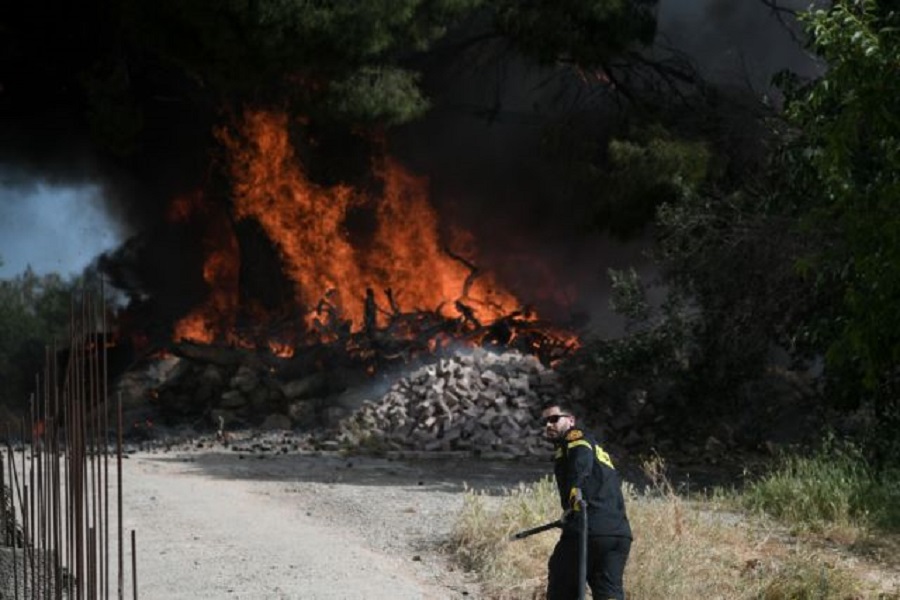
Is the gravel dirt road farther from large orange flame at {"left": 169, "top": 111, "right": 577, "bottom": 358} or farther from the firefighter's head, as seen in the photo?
large orange flame at {"left": 169, "top": 111, "right": 577, "bottom": 358}

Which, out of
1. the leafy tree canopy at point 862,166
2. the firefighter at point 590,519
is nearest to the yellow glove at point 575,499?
the firefighter at point 590,519

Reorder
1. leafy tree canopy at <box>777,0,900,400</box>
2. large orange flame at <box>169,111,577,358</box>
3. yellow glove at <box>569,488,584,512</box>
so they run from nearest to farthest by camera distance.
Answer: yellow glove at <box>569,488,584,512</box>, leafy tree canopy at <box>777,0,900,400</box>, large orange flame at <box>169,111,577,358</box>

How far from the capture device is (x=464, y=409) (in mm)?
20531

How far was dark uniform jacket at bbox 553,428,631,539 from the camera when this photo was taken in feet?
25.3

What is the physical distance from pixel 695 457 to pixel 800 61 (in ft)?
38.6

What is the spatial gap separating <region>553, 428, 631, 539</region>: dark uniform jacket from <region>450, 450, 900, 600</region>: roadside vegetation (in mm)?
1636

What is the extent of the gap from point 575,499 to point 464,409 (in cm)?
1294

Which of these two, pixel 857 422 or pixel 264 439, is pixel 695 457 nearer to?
pixel 857 422

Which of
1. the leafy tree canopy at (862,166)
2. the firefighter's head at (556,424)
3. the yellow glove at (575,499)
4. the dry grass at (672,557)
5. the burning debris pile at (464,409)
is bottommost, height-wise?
the dry grass at (672,557)

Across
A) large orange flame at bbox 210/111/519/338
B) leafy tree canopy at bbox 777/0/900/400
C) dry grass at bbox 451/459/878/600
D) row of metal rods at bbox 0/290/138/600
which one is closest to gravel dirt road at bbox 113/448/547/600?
dry grass at bbox 451/459/878/600

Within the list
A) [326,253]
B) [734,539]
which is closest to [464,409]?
[326,253]

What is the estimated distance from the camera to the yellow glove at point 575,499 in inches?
298

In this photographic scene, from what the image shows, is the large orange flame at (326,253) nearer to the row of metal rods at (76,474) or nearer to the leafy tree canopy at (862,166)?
the leafy tree canopy at (862,166)

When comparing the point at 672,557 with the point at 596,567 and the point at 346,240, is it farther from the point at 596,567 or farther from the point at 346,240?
the point at 346,240
